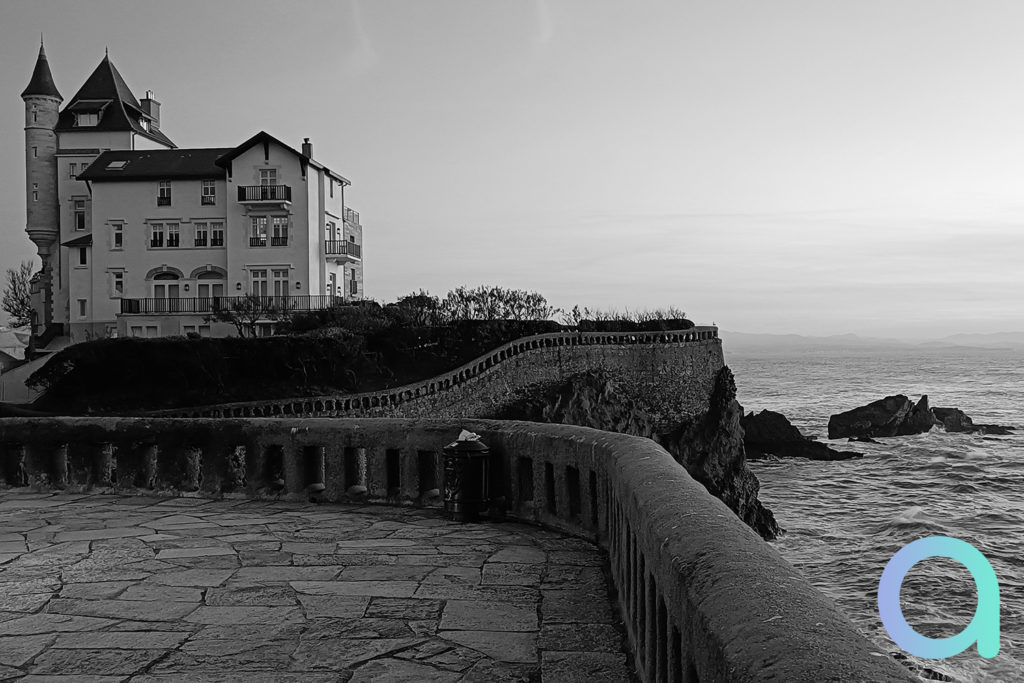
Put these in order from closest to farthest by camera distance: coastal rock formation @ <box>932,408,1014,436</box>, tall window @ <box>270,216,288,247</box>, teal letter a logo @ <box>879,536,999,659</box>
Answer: teal letter a logo @ <box>879,536,999,659</box>, tall window @ <box>270,216,288,247</box>, coastal rock formation @ <box>932,408,1014,436</box>

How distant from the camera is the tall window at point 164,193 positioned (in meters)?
52.7

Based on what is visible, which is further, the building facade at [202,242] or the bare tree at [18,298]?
the bare tree at [18,298]

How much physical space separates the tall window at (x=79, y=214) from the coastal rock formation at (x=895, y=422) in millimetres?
49488

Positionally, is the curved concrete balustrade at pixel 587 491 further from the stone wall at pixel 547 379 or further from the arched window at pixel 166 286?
the arched window at pixel 166 286

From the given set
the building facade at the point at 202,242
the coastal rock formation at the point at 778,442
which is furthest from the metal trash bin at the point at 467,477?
the coastal rock formation at the point at 778,442

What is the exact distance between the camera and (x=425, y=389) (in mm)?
39656

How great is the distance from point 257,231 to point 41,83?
20.6 metres

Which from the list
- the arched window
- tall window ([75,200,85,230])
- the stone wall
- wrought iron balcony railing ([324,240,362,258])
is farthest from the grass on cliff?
Result: tall window ([75,200,85,230])

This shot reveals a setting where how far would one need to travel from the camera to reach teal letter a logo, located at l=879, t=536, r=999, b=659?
18.5 m

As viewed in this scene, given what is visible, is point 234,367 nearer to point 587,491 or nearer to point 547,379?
point 547,379

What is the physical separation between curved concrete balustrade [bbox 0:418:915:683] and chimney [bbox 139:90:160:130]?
60900 millimetres

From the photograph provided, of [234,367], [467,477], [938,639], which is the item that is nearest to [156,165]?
[234,367]

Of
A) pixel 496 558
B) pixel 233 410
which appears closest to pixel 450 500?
pixel 496 558

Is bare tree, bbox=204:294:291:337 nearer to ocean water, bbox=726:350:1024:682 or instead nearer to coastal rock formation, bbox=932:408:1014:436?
ocean water, bbox=726:350:1024:682
